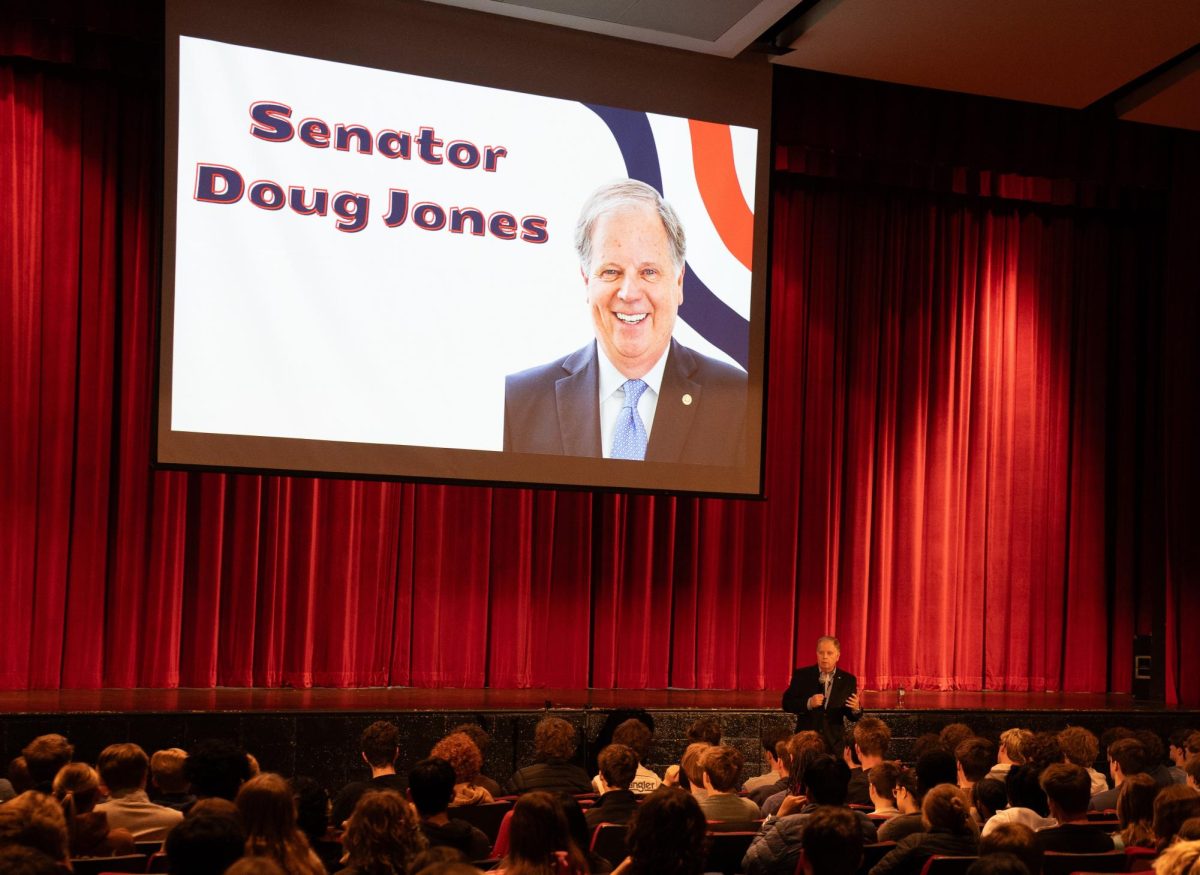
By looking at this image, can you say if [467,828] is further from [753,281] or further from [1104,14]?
[1104,14]

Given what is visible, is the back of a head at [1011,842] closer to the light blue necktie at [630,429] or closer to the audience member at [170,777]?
the audience member at [170,777]

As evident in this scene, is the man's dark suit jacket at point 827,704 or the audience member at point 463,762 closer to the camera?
the audience member at point 463,762

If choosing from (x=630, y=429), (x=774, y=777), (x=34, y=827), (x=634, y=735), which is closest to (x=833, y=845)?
(x=34, y=827)

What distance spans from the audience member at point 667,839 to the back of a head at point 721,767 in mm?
1574

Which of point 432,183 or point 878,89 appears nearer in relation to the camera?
point 432,183

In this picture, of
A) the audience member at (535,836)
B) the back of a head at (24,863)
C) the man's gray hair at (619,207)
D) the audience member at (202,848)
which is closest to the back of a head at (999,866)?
the audience member at (535,836)

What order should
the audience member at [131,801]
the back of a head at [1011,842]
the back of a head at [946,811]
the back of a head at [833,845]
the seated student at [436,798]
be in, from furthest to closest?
the audience member at [131,801], the back of a head at [946,811], the seated student at [436,798], the back of a head at [1011,842], the back of a head at [833,845]

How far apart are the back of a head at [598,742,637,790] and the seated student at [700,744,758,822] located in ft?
0.93

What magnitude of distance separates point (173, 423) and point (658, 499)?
13.0 ft

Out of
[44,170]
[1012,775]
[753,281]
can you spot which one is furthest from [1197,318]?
[44,170]

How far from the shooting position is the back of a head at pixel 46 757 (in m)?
4.73

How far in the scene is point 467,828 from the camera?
3975mm

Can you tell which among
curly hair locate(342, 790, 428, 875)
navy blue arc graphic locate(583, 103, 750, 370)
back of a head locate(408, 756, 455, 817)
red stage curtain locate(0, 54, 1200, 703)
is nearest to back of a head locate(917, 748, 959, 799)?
back of a head locate(408, 756, 455, 817)

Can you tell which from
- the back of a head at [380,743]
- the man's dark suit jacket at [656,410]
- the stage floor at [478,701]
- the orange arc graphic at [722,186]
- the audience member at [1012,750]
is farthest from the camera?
the orange arc graphic at [722,186]
